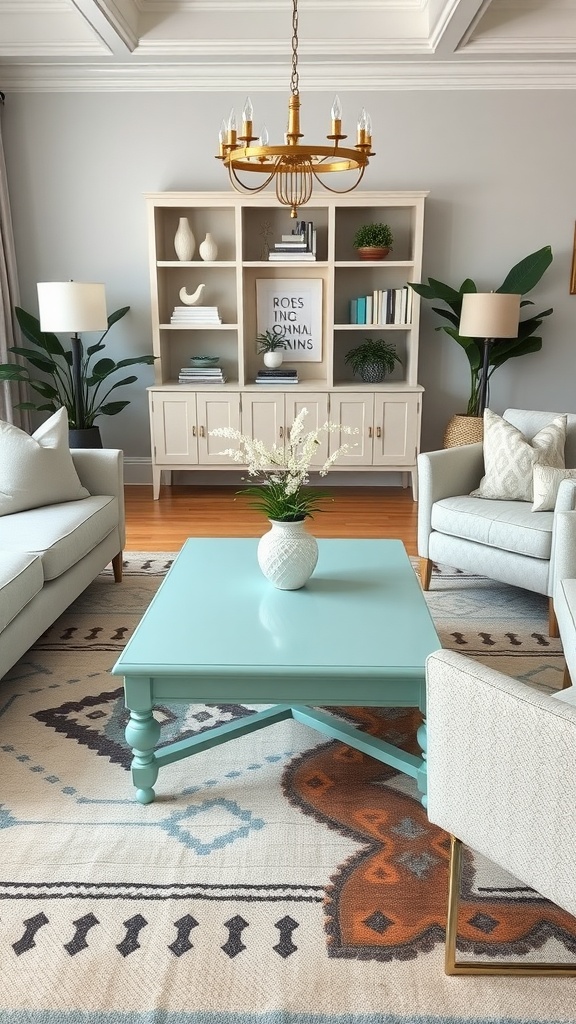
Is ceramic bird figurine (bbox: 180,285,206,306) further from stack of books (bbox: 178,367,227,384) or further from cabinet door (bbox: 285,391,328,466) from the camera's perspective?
cabinet door (bbox: 285,391,328,466)

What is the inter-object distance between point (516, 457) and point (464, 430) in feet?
5.51

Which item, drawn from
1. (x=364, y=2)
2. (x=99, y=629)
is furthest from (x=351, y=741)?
(x=364, y=2)

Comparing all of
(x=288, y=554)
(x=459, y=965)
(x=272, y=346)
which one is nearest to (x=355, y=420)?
(x=272, y=346)

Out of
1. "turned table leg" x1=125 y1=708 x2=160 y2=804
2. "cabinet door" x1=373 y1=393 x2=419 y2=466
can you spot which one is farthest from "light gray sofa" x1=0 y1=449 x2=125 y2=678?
"cabinet door" x1=373 y1=393 x2=419 y2=466

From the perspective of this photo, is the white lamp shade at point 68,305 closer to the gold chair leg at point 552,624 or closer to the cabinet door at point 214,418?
the cabinet door at point 214,418

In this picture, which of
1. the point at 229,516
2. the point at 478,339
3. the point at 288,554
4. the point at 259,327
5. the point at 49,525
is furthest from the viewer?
the point at 259,327

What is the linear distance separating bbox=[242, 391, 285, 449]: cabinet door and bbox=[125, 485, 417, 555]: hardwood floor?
46 centimetres

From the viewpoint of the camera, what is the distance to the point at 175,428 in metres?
5.23

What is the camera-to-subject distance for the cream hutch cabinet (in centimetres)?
511

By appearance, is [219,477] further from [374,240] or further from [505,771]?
[505,771]

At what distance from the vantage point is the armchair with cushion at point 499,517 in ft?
10.1

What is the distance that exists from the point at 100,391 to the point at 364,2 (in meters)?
2.94

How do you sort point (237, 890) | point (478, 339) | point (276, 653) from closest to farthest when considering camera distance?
1. point (237, 890)
2. point (276, 653)
3. point (478, 339)

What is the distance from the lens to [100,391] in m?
5.59
